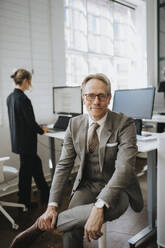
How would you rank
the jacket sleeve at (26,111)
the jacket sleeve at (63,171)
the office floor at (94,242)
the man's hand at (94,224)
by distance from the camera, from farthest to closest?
the jacket sleeve at (26,111) < the office floor at (94,242) < the jacket sleeve at (63,171) < the man's hand at (94,224)

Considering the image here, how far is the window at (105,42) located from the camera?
3928 millimetres

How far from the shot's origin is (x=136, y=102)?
7.63 feet

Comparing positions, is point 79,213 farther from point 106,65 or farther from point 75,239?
point 106,65

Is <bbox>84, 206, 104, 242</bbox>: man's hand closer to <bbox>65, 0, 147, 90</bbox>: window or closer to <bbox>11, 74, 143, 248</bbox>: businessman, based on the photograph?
<bbox>11, 74, 143, 248</bbox>: businessman

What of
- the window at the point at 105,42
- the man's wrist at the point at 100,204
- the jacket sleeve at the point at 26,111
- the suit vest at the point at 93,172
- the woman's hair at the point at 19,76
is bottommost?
the man's wrist at the point at 100,204

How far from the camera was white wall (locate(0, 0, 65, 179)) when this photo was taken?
2984 mm

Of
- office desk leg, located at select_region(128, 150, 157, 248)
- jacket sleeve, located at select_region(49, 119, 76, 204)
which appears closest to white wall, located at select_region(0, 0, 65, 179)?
jacket sleeve, located at select_region(49, 119, 76, 204)

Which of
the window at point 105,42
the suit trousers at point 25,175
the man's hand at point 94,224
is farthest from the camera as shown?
the window at point 105,42

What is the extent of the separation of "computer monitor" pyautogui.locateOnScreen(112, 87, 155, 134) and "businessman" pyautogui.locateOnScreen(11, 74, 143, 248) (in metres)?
0.77

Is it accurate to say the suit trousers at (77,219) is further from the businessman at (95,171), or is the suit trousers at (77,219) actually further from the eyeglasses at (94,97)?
the eyeglasses at (94,97)

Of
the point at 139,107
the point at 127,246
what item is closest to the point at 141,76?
the point at 139,107

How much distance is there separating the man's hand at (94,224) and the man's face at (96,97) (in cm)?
59

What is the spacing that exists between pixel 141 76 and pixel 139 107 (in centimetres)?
303

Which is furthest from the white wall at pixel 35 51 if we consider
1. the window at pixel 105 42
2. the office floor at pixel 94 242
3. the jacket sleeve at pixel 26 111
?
the office floor at pixel 94 242
